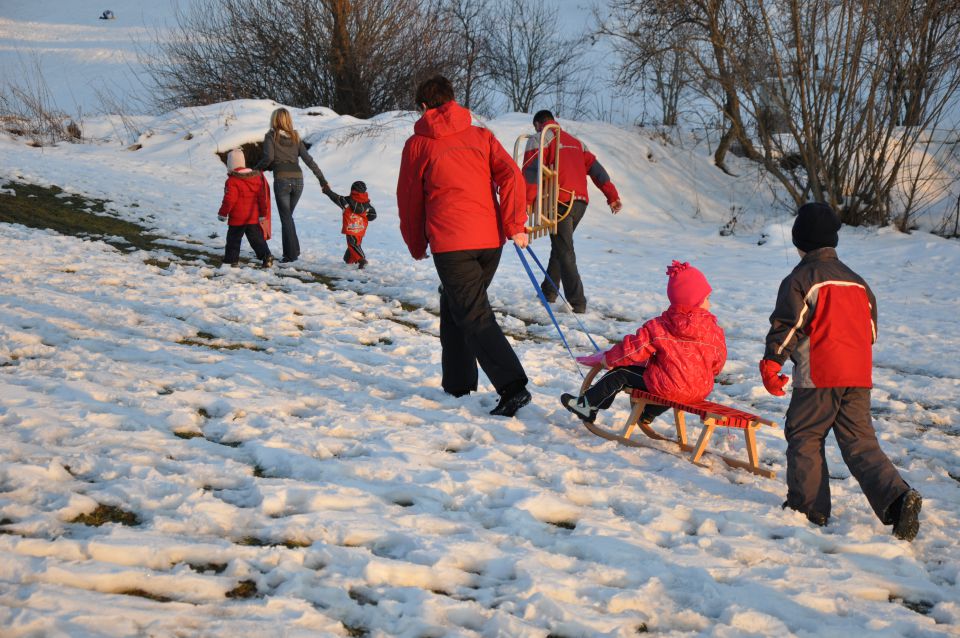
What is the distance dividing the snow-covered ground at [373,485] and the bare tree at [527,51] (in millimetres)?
25528

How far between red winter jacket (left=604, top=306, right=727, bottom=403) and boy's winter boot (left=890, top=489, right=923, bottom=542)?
1.18 meters

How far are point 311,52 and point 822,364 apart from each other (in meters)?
24.1

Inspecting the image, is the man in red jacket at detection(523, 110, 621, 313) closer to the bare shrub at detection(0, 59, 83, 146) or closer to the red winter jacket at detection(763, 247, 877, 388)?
the red winter jacket at detection(763, 247, 877, 388)

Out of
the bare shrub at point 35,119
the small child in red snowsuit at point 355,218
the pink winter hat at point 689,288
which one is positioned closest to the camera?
the pink winter hat at point 689,288

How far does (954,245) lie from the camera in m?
12.8

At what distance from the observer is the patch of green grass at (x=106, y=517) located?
3.28m

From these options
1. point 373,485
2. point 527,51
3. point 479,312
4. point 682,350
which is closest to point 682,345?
point 682,350

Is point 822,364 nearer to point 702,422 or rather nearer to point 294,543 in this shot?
Result: point 702,422

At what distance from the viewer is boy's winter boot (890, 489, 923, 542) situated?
3.78 m

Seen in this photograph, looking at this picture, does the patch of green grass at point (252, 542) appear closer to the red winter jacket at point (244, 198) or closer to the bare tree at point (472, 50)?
the red winter jacket at point (244, 198)

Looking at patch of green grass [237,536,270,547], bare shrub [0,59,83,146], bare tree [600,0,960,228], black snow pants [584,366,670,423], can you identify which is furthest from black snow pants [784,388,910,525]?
bare shrub [0,59,83,146]

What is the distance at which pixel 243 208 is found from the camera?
32.3ft

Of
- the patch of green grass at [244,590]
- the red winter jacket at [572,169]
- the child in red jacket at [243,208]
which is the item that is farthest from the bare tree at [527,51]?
the patch of green grass at [244,590]

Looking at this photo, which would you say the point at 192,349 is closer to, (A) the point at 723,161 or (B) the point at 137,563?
(B) the point at 137,563
